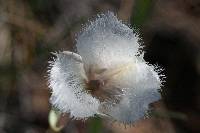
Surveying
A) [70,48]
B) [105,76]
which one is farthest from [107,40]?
[70,48]

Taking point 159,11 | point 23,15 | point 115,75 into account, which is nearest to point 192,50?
point 159,11

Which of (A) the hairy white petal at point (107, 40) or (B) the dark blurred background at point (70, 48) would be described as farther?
(B) the dark blurred background at point (70, 48)

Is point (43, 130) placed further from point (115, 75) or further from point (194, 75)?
point (115, 75)

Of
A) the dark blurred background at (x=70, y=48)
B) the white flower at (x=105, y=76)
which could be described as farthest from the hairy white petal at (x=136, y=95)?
the dark blurred background at (x=70, y=48)

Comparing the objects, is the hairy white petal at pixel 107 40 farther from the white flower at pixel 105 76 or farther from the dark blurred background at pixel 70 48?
the dark blurred background at pixel 70 48

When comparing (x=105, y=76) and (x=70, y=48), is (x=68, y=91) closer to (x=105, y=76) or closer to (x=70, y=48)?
(x=105, y=76)

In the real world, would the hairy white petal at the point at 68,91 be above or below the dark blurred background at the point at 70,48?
below

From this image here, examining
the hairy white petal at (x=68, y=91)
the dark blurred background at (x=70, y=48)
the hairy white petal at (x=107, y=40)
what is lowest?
the hairy white petal at (x=68, y=91)
